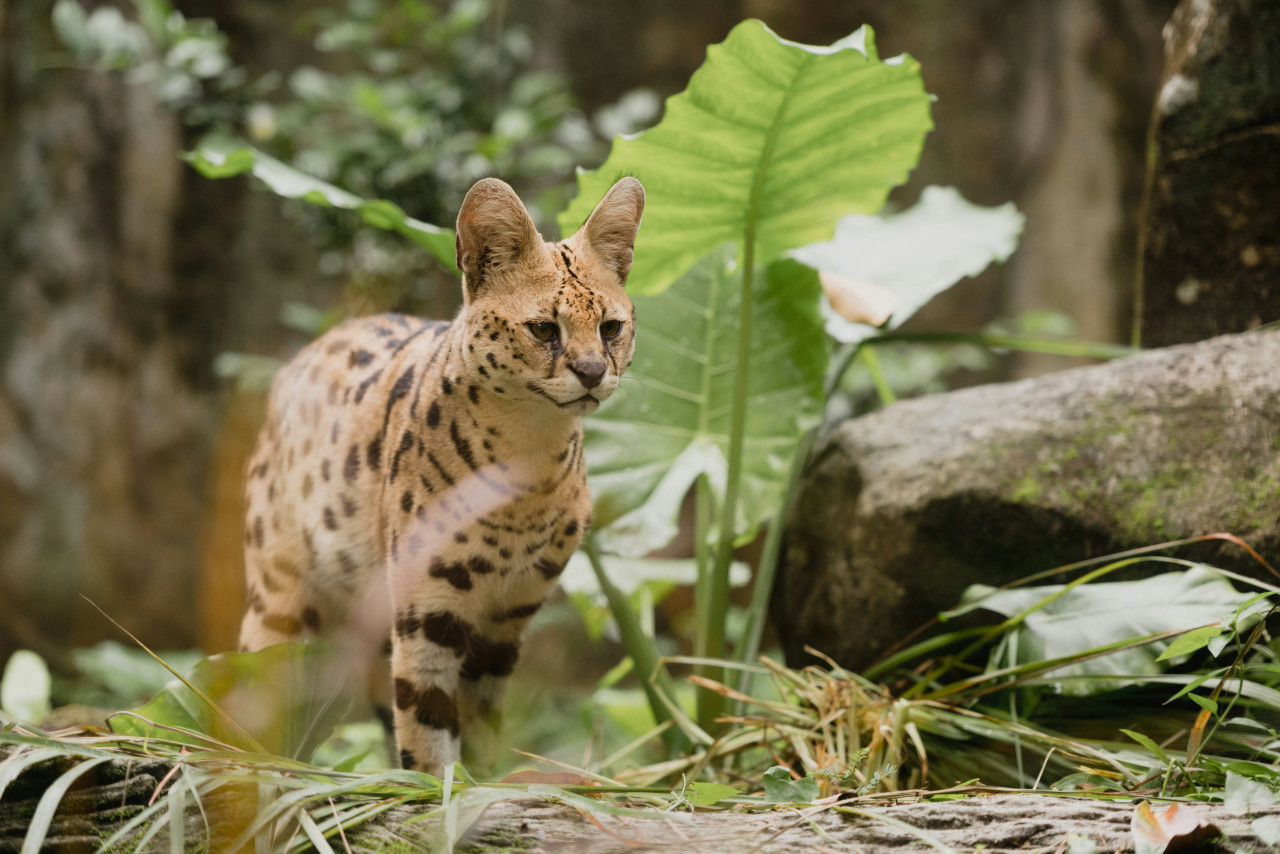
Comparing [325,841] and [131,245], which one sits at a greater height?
[131,245]

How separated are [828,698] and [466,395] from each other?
1082 millimetres

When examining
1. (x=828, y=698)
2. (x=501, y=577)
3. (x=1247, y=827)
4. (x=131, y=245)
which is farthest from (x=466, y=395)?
(x=131, y=245)

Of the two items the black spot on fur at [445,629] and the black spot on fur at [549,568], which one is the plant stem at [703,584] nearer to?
the black spot on fur at [549,568]

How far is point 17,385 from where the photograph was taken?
4344 millimetres

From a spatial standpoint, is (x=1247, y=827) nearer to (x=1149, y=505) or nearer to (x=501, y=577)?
(x=1149, y=505)

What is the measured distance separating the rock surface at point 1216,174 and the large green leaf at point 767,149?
84 cm

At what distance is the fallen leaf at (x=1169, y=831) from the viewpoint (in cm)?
121

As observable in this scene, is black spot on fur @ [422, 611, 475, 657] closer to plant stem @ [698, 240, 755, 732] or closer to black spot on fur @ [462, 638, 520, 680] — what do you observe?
black spot on fur @ [462, 638, 520, 680]

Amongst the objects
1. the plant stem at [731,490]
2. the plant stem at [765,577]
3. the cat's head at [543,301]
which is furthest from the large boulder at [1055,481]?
the cat's head at [543,301]

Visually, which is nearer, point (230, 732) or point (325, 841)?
point (325, 841)

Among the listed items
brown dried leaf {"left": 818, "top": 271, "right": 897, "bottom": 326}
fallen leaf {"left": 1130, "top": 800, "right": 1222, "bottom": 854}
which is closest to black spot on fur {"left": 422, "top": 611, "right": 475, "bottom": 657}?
fallen leaf {"left": 1130, "top": 800, "right": 1222, "bottom": 854}

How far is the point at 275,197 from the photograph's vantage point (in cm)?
457

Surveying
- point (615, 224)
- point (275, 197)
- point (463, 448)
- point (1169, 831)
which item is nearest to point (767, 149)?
point (615, 224)

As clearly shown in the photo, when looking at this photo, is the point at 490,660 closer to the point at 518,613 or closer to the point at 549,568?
the point at 518,613
